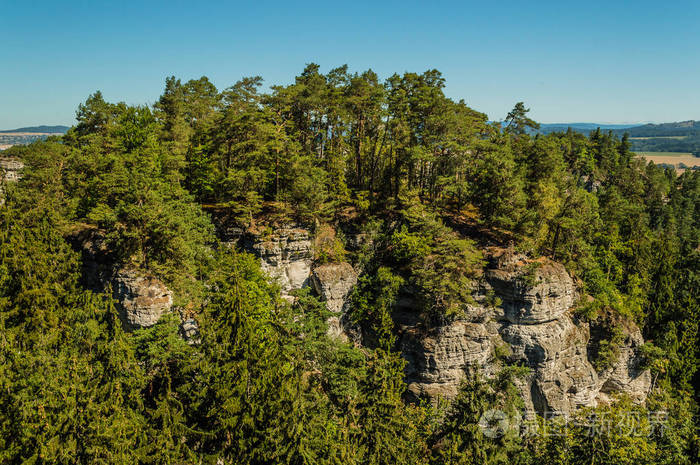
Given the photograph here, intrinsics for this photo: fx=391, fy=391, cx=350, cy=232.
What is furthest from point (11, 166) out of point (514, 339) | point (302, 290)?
point (514, 339)

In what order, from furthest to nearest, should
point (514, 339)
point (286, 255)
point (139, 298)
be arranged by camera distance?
point (514, 339), point (286, 255), point (139, 298)

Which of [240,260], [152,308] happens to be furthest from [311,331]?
[152,308]

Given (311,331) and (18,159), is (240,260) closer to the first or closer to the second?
(311,331)

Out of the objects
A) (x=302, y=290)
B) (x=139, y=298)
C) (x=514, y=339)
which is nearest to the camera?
(x=139, y=298)

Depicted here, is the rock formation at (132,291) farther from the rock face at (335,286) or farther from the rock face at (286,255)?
the rock face at (335,286)

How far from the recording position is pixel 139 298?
2684cm

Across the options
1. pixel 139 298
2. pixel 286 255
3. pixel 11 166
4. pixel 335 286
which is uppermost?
pixel 11 166

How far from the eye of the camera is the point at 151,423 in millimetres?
17953

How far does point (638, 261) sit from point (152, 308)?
5658cm

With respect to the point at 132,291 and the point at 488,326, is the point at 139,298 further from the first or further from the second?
the point at 488,326

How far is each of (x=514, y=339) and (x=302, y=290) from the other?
20.6 metres

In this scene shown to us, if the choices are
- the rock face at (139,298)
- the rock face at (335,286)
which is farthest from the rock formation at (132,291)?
the rock face at (335,286)

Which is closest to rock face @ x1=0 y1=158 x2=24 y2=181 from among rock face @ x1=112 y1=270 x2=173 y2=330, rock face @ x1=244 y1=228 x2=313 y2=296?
rock face @ x1=112 y1=270 x2=173 y2=330

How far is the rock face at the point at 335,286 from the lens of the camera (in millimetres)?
36219
